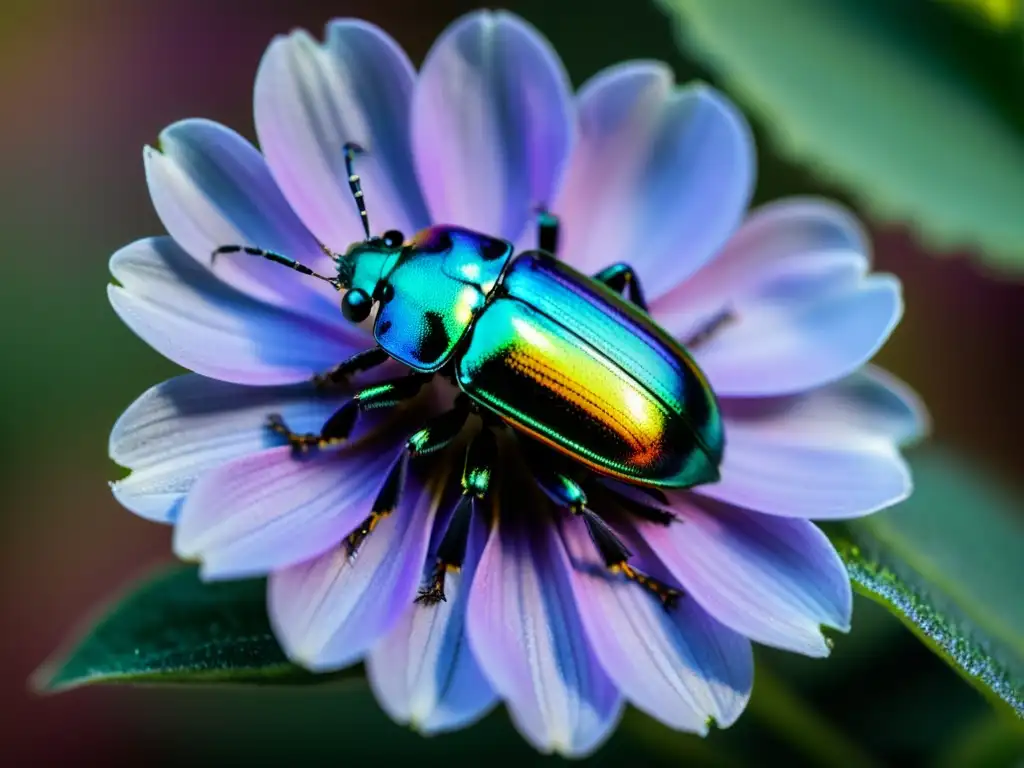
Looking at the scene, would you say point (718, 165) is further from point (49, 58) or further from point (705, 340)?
point (49, 58)

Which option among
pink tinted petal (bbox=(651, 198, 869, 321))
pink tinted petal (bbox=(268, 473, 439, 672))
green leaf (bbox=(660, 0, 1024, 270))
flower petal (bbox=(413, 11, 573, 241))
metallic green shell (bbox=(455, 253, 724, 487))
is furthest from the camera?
green leaf (bbox=(660, 0, 1024, 270))

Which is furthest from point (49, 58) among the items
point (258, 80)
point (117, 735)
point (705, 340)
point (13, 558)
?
point (705, 340)

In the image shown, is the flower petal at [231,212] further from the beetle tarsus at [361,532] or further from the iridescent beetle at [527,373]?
the beetle tarsus at [361,532]

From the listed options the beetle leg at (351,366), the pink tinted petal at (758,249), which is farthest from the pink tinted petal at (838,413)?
the beetle leg at (351,366)

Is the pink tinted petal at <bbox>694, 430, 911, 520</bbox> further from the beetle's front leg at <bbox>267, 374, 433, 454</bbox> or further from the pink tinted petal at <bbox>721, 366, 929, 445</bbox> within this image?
the beetle's front leg at <bbox>267, 374, 433, 454</bbox>

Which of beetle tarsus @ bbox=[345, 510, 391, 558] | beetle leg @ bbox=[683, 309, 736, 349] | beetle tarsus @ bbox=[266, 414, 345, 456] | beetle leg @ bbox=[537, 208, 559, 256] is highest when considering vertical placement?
beetle leg @ bbox=[537, 208, 559, 256]

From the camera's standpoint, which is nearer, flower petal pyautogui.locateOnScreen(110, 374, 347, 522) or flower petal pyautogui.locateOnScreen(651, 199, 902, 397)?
flower petal pyautogui.locateOnScreen(110, 374, 347, 522)

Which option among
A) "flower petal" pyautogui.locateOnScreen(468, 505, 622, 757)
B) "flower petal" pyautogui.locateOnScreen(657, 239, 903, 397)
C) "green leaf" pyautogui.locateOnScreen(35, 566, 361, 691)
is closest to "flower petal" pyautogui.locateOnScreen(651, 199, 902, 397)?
"flower petal" pyautogui.locateOnScreen(657, 239, 903, 397)
